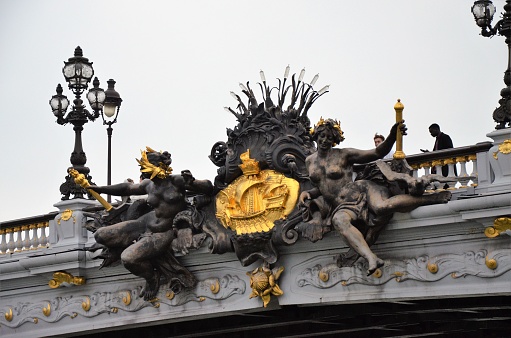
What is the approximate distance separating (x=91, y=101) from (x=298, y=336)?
20.1 feet

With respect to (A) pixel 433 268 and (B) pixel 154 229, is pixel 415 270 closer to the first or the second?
(A) pixel 433 268

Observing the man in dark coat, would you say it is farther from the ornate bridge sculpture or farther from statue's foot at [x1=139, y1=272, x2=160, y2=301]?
statue's foot at [x1=139, y1=272, x2=160, y2=301]

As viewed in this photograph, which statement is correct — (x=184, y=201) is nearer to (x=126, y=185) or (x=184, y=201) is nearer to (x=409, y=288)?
(x=126, y=185)

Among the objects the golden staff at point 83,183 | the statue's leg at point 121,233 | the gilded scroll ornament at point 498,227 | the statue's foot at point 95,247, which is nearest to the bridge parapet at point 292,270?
the gilded scroll ornament at point 498,227

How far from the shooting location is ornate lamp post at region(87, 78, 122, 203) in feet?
123

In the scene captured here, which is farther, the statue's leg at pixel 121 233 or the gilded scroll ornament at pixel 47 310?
the gilded scroll ornament at pixel 47 310

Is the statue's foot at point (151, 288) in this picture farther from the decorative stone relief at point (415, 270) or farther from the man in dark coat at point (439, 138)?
the man in dark coat at point (439, 138)

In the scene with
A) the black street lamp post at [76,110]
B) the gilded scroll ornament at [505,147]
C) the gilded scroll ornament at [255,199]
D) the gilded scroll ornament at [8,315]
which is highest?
the black street lamp post at [76,110]

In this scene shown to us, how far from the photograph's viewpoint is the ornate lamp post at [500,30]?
2991 cm

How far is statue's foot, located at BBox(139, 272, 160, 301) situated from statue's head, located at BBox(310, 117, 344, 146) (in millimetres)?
4554

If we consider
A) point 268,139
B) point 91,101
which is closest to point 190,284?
point 268,139

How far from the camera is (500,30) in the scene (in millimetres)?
30688

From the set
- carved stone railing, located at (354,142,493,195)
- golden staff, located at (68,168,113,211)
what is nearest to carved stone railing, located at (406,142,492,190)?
carved stone railing, located at (354,142,493,195)

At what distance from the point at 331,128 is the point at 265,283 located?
122 inches
